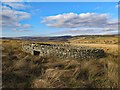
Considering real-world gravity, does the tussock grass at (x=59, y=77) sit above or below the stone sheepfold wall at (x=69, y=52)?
below

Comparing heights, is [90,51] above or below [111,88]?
above

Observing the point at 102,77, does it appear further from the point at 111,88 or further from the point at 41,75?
the point at 41,75

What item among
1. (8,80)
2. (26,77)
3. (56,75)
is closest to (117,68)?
(56,75)

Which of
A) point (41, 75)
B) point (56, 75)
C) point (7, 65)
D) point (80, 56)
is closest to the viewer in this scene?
point (56, 75)

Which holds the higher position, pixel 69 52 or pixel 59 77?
pixel 69 52

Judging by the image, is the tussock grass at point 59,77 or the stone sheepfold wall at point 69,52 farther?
the stone sheepfold wall at point 69,52

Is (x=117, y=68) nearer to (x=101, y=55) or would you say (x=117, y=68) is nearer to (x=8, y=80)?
(x=8, y=80)

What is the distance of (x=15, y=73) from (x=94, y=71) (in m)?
2.65

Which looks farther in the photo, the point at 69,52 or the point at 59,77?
the point at 69,52

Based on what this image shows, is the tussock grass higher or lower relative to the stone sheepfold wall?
lower

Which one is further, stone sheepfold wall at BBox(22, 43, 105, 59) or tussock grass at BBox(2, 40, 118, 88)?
stone sheepfold wall at BBox(22, 43, 105, 59)

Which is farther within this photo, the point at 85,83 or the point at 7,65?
the point at 7,65

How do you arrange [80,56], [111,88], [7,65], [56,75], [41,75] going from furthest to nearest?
[80,56] < [7,65] < [41,75] < [56,75] < [111,88]

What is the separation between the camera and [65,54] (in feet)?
37.6
